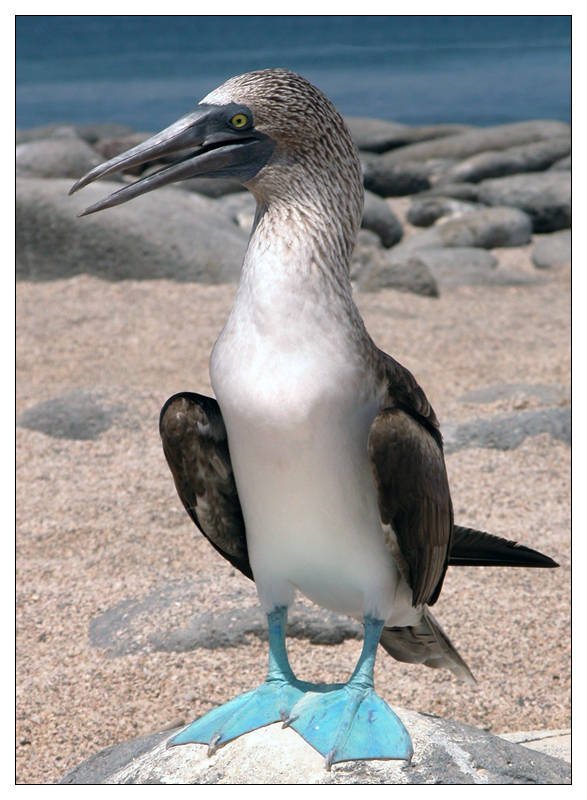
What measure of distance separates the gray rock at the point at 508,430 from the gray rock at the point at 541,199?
7.11m

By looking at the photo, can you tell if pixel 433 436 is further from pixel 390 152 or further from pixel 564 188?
pixel 390 152

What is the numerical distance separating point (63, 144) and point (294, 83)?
11199mm

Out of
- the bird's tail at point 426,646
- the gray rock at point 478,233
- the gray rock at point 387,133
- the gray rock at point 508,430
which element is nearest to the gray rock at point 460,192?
the gray rock at point 478,233

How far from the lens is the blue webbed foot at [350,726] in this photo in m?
2.14

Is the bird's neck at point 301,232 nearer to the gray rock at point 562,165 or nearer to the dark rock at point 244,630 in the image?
the dark rock at point 244,630

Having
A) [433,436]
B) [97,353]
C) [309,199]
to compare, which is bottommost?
[97,353]

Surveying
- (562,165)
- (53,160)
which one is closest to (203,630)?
(53,160)

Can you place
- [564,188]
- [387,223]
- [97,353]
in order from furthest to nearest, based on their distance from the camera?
[564,188], [387,223], [97,353]

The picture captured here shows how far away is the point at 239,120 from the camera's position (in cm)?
216

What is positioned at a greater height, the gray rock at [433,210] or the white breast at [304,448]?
the white breast at [304,448]

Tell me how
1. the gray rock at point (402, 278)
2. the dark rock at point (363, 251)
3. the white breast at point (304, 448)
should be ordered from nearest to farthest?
1. the white breast at point (304, 448)
2. the gray rock at point (402, 278)
3. the dark rock at point (363, 251)

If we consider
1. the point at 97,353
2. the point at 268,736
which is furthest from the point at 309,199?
the point at 97,353

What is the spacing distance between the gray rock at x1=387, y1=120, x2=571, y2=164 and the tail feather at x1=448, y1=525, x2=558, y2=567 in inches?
574

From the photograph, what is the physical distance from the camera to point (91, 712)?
126 inches
